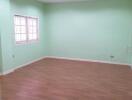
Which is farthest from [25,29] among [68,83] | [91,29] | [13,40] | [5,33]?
[68,83]

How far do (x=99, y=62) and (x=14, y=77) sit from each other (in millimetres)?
3319

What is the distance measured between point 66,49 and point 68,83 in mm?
2771

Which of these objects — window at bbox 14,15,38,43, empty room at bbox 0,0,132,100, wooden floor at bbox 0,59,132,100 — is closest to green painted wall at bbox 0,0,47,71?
empty room at bbox 0,0,132,100

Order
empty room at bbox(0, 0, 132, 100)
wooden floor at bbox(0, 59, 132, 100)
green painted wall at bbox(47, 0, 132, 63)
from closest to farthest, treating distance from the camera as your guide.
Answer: wooden floor at bbox(0, 59, 132, 100) → empty room at bbox(0, 0, 132, 100) → green painted wall at bbox(47, 0, 132, 63)

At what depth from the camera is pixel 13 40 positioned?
4703 millimetres

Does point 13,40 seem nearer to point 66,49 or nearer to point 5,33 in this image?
point 5,33

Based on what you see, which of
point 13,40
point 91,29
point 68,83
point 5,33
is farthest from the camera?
point 91,29

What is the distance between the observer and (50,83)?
12.3 ft

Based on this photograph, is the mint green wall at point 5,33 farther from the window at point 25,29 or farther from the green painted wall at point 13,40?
the window at point 25,29

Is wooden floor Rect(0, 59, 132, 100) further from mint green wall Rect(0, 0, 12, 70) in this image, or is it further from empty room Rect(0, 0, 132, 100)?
mint green wall Rect(0, 0, 12, 70)

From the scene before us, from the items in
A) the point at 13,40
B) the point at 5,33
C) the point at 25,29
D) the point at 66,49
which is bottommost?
the point at 66,49

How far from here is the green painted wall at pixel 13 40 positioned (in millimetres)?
4241

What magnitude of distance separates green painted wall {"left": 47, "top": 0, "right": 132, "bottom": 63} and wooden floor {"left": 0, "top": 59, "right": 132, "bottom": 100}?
897mm

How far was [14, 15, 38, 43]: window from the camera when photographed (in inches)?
197
